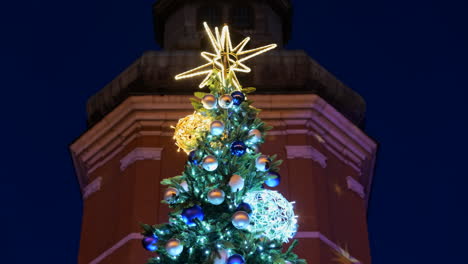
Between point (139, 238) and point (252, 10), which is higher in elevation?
point (252, 10)

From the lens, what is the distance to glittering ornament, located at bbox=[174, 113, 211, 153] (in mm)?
9984

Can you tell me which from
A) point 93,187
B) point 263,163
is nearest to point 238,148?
point 263,163

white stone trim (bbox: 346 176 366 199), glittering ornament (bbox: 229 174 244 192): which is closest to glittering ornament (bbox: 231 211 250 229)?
glittering ornament (bbox: 229 174 244 192)

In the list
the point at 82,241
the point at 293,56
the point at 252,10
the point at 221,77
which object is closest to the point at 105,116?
the point at 82,241

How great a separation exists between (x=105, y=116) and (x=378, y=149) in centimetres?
475

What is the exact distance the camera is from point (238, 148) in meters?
9.33

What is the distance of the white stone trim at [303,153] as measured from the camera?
51.8 feet

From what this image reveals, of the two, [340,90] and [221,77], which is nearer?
[221,77]

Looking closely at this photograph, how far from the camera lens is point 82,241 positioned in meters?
15.9

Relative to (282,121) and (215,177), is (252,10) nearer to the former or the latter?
(282,121)

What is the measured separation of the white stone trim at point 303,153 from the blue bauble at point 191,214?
6.92 m

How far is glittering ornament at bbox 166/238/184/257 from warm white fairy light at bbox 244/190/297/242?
70 cm

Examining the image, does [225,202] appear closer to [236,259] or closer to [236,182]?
[236,182]

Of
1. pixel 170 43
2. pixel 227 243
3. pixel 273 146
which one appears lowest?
pixel 227 243
